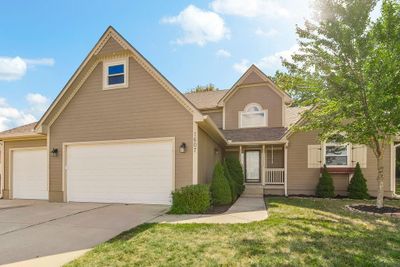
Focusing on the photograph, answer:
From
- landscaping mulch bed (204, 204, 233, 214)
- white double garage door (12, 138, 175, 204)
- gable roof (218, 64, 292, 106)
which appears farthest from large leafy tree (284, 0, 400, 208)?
gable roof (218, 64, 292, 106)

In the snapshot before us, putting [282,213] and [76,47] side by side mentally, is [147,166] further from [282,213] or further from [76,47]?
[76,47]

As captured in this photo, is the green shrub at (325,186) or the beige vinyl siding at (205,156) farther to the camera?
the green shrub at (325,186)

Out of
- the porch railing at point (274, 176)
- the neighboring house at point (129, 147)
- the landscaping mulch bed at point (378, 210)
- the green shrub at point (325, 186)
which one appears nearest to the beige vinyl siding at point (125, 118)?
the neighboring house at point (129, 147)

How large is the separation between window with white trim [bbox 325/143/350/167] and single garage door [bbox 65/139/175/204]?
8.15 metres

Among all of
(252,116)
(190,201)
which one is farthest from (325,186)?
(190,201)

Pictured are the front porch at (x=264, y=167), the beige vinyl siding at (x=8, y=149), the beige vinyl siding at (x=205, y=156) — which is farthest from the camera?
the front porch at (x=264, y=167)

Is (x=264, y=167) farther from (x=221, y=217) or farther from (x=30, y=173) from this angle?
(x=30, y=173)

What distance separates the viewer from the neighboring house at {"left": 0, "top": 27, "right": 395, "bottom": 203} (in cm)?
972

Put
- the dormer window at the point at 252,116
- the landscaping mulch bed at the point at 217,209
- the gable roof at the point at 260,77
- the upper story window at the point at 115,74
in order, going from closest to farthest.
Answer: the landscaping mulch bed at the point at 217,209 < the upper story window at the point at 115,74 < the gable roof at the point at 260,77 < the dormer window at the point at 252,116

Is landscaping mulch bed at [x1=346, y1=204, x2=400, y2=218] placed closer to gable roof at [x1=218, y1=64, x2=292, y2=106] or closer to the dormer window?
the dormer window

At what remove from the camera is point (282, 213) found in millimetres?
7938

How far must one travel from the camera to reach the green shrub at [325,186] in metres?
12.3

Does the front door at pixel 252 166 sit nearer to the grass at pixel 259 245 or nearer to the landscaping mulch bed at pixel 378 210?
the landscaping mulch bed at pixel 378 210

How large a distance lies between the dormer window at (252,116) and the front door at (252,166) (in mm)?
1595
